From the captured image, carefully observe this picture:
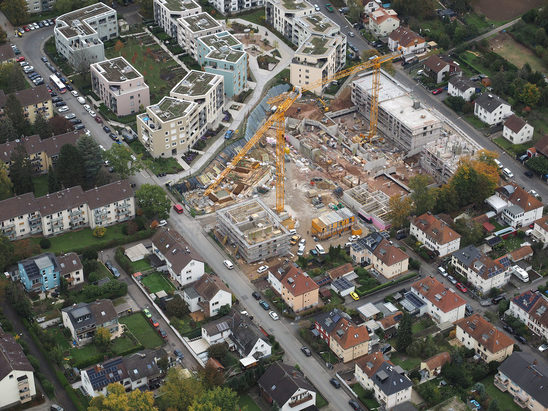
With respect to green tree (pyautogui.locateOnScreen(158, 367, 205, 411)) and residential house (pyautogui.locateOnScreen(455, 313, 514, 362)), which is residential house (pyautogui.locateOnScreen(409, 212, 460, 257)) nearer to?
residential house (pyautogui.locateOnScreen(455, 313, 514, 362))

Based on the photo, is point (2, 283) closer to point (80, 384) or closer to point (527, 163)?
point (80, 384)

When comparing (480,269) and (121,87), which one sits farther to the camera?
(121,87)

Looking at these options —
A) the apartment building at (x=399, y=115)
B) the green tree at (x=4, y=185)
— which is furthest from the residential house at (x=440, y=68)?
the green tree at (x=4, y=185)

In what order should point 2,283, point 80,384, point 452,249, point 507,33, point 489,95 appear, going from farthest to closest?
point 507,33 < point 489,95 < point 452,249 < point 2,283 < point 80,384

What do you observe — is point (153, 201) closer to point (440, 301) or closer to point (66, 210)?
point (66, 210)

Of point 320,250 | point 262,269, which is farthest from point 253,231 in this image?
point 320,250

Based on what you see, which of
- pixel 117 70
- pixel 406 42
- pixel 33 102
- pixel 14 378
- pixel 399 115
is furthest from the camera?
pixel 406 42

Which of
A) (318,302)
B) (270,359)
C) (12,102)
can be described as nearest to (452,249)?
(318,302)

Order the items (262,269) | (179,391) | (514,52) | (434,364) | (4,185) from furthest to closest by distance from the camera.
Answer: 1. (514,52)
2. (4,185)
3. (262,269)
4. (434,364)
5. (179,391)
